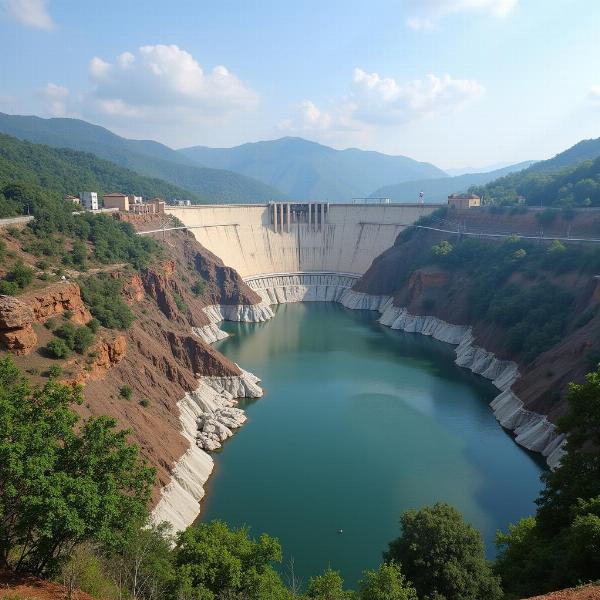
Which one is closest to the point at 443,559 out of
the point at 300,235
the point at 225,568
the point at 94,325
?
the point at 225,568

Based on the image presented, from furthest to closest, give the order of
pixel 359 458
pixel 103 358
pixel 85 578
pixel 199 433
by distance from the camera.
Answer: pixel 199 433 → pixel 359 458 → pixel 103 358 → pixel 85 578

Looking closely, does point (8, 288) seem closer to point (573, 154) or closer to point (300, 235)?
point (300, 235)

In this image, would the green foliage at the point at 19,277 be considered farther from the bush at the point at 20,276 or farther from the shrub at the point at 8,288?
the shrub at the point at 8,288

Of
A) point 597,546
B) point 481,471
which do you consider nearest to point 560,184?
point 481,471

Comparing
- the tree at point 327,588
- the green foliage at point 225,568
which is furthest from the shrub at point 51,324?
the tree at point 327,588

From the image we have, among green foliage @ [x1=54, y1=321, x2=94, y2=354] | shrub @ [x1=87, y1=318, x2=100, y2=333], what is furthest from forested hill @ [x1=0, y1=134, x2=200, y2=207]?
green foliage @ [x1=54, y1=321, x2=94, y2=354]

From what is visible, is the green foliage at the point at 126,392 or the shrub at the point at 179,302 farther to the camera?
the shrub at the point at 179,302

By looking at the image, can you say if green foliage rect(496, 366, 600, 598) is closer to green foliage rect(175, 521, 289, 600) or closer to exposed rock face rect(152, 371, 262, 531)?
green foliage rect(175, 521, 289, 600)
